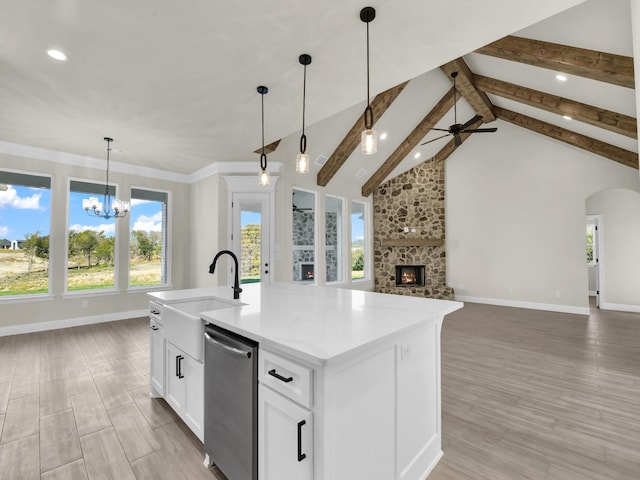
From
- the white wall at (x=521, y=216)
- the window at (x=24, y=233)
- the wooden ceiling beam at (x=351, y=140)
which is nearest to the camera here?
the window at (x=24, y=233)

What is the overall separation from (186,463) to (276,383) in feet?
3.55

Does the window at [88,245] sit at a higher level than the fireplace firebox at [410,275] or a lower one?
higher

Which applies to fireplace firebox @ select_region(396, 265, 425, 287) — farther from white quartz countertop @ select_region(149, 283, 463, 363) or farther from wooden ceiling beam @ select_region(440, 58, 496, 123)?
white quartz countertop @ select_region(149, 283, 463, 363)

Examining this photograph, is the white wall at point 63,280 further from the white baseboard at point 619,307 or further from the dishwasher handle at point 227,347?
the white baseboard at point 619,307

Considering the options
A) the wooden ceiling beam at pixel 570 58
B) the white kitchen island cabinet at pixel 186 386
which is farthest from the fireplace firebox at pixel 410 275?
the white kitchen island cabinet at pixel 186 386

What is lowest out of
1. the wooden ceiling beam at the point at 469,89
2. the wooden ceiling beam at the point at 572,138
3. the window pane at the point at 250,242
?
the window pane at the point at 250,242

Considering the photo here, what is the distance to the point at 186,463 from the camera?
183 cm

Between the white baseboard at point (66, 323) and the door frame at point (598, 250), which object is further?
the door frame at point (598, 250)

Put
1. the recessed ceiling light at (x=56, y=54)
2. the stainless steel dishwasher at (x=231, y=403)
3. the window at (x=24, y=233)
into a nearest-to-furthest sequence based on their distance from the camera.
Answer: the stainless steel dishwasher at (x=231, y=403), the recessed ceiling light at (x=56, y=54), the window at (x=24, y=233)

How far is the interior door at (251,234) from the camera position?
5.49 m

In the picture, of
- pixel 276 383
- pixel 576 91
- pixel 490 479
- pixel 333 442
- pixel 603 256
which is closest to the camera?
pixel 333 442

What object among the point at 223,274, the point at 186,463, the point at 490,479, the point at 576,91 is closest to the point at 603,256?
the point at 576,91

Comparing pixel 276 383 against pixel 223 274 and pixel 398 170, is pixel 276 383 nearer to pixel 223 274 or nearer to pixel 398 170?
pixel 223 274

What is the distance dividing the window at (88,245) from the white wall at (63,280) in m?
0.11
